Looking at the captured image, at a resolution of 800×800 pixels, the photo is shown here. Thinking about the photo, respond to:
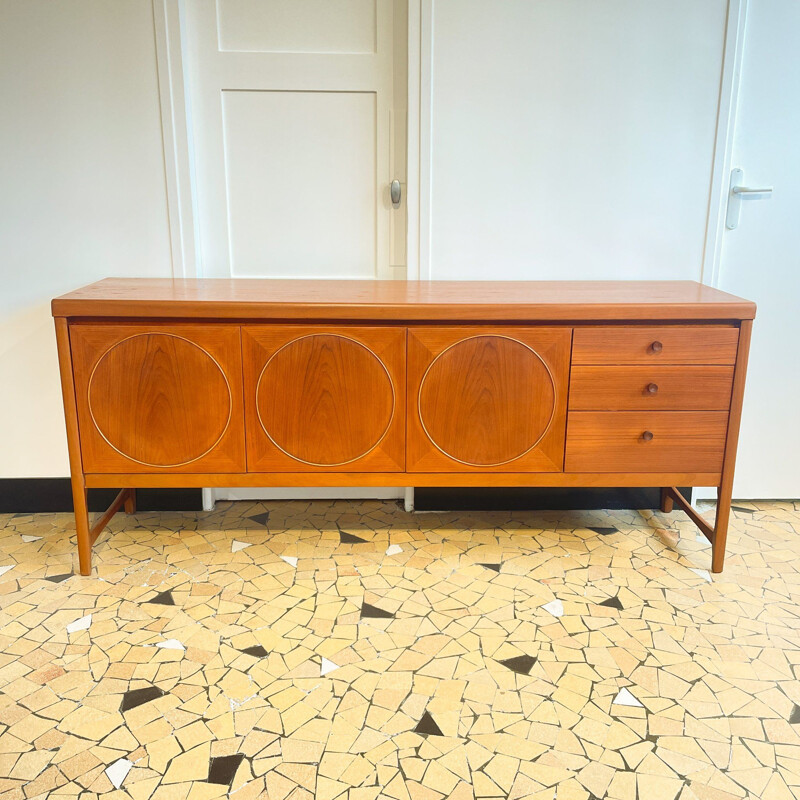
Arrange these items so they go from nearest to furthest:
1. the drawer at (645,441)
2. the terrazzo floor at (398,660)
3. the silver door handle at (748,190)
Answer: the terrazzo floor at (398,660) → the drawer at (645,441) → the silver door handle at (748,190)

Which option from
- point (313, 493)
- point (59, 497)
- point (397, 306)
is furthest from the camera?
point (313, 493)

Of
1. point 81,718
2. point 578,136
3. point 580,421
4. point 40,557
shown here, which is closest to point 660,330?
point 580,421

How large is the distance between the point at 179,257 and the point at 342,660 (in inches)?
55.4

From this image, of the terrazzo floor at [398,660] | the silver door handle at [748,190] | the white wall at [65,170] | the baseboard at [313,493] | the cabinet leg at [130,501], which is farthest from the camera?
the baseboard at [313,493]

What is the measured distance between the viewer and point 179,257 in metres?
2.43

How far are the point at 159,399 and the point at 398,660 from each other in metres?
0.95

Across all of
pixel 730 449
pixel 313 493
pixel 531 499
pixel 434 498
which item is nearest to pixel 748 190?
pixel 730 449

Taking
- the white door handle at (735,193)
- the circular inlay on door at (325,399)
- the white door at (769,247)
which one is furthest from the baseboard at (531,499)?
the white door handle at (735,193)

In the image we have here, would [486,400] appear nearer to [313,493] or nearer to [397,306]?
[397,306]

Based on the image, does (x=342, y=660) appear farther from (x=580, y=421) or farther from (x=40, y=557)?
(x=40, y=557)

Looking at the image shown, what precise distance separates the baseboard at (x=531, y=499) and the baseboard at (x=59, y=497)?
82cm

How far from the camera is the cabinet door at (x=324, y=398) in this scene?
6.62 ft

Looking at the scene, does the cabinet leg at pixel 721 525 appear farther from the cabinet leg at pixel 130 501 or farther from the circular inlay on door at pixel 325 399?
the cabinet leg at pixel 130 501

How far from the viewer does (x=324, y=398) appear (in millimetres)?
2061
